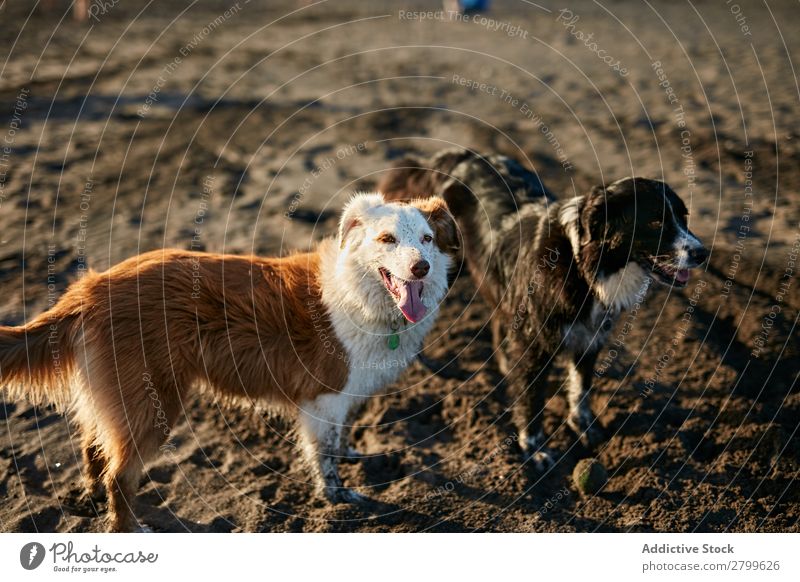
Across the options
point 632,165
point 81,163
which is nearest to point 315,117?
point 81,163

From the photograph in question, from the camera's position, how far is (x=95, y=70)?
15.3 metres

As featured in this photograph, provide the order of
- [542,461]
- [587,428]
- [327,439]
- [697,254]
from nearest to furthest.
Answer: [697,254]
[327,439]
[542,461]
[587,428]

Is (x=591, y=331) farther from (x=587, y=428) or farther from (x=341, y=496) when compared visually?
(x=341, y=496)

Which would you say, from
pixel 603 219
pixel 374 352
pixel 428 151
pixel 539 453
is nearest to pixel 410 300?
pixel 374 352

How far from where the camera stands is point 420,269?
576cm

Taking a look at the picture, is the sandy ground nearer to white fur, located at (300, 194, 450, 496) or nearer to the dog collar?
white fur, located at (300, 194, 450, 496)

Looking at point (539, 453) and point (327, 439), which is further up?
point (327, 439)

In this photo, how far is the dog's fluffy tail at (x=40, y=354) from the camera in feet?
18.6

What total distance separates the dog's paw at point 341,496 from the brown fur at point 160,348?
2.85 ft

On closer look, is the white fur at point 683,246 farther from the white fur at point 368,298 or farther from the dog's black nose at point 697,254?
the white fur at point 368,298

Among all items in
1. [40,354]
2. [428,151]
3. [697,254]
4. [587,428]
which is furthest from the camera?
[428,151]

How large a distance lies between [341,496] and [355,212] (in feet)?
8.01

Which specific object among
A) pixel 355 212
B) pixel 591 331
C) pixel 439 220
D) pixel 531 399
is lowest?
pixel 531 399

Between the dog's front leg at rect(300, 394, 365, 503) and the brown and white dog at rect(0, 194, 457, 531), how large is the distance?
10mm
